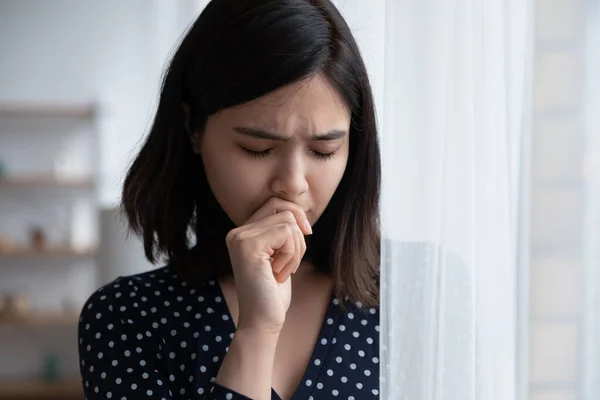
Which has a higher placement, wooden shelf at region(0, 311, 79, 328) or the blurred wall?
the blurred wall

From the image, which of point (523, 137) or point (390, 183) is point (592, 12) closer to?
point (523, 137)

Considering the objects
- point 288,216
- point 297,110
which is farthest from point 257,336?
point 297,110

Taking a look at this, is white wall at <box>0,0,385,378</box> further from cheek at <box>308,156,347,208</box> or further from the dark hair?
cheek at <box>308,156,347,208</box>

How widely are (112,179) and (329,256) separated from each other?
14.4 ft

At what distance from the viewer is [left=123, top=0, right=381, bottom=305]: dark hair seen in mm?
1005

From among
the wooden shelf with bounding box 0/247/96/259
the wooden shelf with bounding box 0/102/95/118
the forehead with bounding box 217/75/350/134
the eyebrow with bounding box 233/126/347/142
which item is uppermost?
the wooden shelf with bounding box 0/102/95/118

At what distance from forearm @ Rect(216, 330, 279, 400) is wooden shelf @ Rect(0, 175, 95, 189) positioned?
450 cm

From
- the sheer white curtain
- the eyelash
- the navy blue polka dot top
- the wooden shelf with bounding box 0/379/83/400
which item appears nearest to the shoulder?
the navy blue polka dot top

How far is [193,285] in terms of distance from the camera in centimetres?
125

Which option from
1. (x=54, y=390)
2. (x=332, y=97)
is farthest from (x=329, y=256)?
(x=54, y=390)

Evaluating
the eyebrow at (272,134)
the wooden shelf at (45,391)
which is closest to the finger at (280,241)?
the eyebrow at (272,134)

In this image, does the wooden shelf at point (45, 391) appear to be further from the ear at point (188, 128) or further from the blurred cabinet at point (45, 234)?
the ear at point (188, 128)

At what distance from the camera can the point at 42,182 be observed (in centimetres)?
527

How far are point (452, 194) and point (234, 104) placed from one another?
1.10ft
